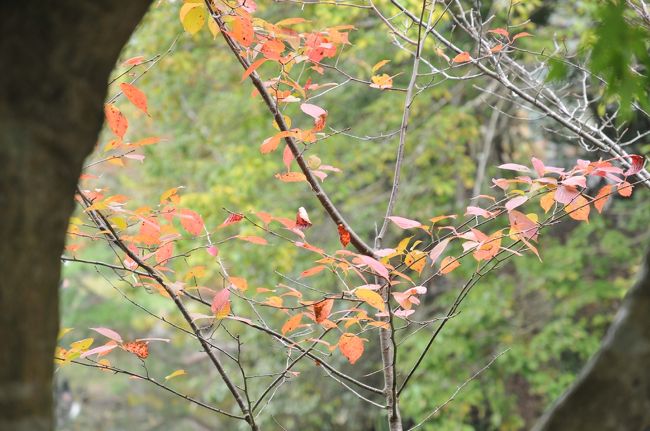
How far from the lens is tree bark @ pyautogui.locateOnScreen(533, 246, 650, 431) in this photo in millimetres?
801

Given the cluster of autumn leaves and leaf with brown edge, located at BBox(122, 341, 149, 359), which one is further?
leaf with brown edge, located at BBox(122, 341, 149, 359)

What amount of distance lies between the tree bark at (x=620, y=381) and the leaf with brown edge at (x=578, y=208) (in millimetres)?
989

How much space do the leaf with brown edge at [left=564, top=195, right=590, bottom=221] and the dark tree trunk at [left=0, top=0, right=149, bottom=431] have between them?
4.28ft

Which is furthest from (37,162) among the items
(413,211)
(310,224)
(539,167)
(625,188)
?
(413,211)

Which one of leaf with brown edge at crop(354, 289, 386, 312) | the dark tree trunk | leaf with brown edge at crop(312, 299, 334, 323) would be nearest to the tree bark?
the dark tree trunk

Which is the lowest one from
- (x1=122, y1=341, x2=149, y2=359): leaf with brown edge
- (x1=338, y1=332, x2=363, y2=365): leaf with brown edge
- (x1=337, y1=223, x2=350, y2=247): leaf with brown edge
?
(x1=338, y1=332, x2=363, y2=365): leaf with brown edge

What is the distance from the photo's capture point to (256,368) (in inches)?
274

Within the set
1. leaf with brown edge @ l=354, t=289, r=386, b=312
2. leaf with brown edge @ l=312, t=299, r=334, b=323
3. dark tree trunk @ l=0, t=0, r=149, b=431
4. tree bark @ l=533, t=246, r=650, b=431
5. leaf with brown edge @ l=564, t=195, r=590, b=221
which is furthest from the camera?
leaf with brown edge @ l=564, t=195, r=590, b=221

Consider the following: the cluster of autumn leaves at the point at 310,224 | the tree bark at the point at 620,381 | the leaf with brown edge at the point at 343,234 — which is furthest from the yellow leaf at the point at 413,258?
the tree bark at the point at 620,381

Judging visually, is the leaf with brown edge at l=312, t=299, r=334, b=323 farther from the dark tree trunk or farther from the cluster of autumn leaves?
the dark tree trunk

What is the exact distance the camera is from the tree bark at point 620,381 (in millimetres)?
801

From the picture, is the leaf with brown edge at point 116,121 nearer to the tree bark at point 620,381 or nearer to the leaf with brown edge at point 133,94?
the leaf with brown edge at point 133,94

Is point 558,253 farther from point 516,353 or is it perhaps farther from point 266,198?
point 266,198

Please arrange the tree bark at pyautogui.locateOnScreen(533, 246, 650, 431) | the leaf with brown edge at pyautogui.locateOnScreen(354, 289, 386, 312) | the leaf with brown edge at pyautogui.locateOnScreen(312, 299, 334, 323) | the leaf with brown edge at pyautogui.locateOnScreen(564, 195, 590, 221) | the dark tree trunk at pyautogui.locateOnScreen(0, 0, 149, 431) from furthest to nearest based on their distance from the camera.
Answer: the leaf with brown edge at pyautogui.locateOnScreen(564, 195, 590, 221), the leaf with brown edge at pyautogui.locateOnScreen(312, 299, 334, 323), the leaf with brown edge at pyautogui.locateOnScreen(354, 289, 386, 312), the tree bark at pyautogui.locateOnScreen(533, 246, 650, 431), the dark tree trunk at pyautogui.locateOnScreen(0, 0, 149, 431)
